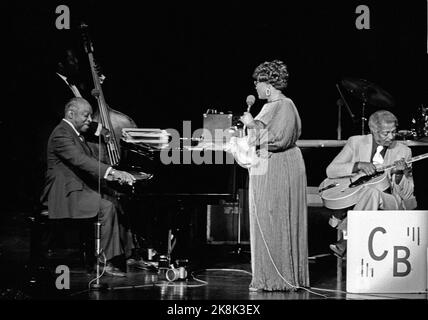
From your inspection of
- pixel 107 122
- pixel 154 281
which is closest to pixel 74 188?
pixel 107 122

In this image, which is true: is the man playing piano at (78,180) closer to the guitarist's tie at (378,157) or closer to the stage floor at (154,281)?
the stage floor at (154,281)

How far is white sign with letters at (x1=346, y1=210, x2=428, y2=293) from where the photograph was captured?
17.4 feet

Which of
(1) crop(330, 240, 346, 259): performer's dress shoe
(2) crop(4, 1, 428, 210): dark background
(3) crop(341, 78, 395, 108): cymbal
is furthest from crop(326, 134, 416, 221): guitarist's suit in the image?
(2) crop(4, 1, 428, 210): dark background

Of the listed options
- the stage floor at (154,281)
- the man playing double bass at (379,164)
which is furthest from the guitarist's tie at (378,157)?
the stage floor at (154,281)

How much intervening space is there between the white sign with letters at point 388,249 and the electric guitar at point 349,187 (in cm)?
87

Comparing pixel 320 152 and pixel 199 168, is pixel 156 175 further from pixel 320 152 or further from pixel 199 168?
pixel 320 152

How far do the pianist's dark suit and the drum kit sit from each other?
2.37 meters

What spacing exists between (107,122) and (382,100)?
8.14 ft

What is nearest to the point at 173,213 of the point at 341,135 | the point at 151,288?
the point at 151,288

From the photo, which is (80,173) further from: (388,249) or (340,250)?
(388,249)

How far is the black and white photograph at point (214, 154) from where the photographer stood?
5363 mm

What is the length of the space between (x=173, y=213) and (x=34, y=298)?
5.59 feet

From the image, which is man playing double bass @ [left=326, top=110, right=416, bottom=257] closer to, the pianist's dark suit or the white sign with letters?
the white sign with letters

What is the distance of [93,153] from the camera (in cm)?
670
